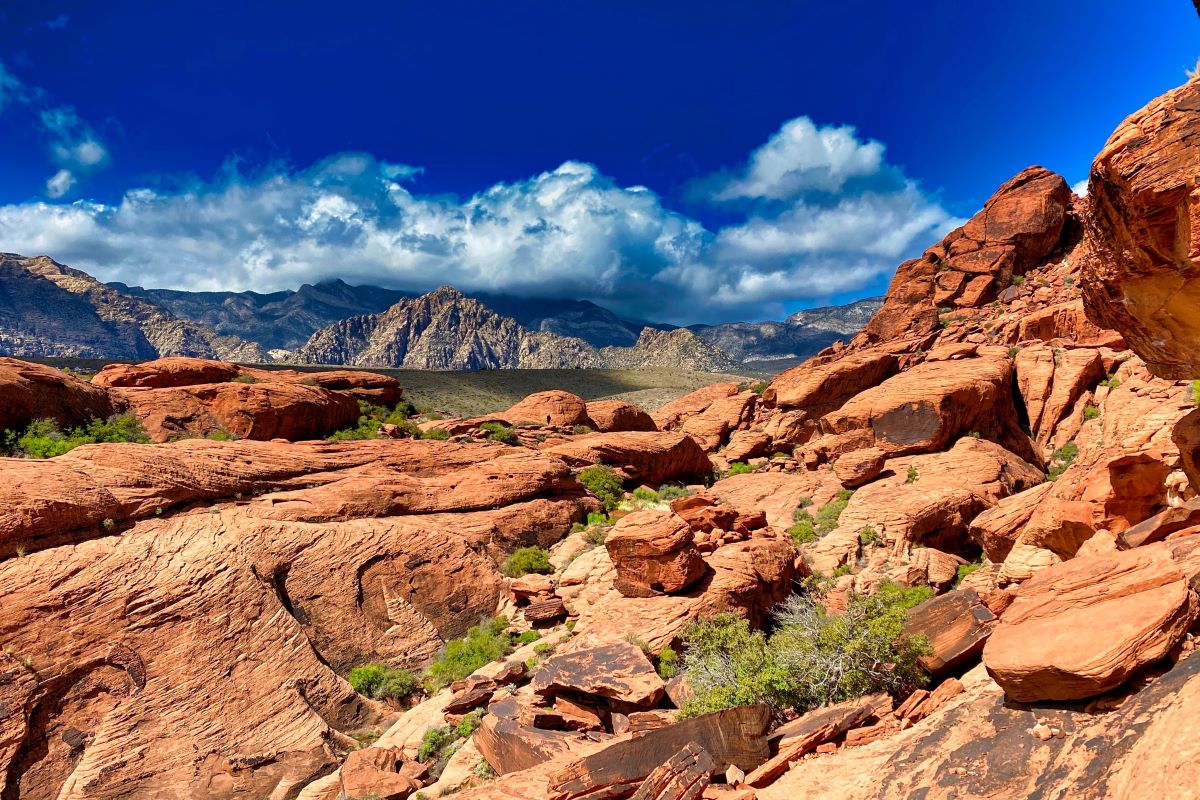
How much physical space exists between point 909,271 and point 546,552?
42.8 meters

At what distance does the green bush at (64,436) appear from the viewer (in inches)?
739

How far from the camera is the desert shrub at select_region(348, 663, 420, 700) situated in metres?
15.5

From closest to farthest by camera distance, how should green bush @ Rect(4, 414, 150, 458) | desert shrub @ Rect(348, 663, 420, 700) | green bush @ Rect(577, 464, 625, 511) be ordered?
desert shrub @ Rect(348, 663, 420, 700)
green bush @ Rect(4, 414, 150, 458)
green bush @ Rect(577, 464, 625, 511)

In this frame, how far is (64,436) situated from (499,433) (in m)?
18.0

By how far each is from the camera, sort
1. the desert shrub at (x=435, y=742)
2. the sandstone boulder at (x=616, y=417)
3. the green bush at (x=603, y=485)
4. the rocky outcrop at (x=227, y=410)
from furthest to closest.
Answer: the sandstone boulder at (x=616, y=417)
the green bush at (x=603, y=485)
the rocky outcrop at (x=227, y=410)
the desert shrub at (x=435, y=742)

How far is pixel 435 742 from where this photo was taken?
41.3 ft

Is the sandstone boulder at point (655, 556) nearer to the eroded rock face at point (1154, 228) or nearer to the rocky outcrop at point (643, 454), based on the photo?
the eroded rock face at point (1154, 228)

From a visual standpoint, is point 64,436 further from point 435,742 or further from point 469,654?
point 435,742

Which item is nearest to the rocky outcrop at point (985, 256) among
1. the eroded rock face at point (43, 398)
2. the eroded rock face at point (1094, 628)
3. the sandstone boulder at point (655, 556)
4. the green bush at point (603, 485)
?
the green bush at point (603, 485)

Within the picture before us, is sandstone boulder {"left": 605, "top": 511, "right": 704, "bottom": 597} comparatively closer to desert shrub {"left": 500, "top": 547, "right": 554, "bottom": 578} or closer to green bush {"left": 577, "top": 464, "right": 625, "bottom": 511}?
desert shrub {"left": 500, "top": 547, "right": 554, "bottom": 578}

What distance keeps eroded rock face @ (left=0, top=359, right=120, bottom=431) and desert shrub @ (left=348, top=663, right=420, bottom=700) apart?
15.5 meters

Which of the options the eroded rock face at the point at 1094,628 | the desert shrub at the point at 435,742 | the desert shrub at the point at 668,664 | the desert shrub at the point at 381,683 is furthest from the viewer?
the desert shrub at the point at 381,683

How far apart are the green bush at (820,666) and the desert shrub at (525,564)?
932 centimetres

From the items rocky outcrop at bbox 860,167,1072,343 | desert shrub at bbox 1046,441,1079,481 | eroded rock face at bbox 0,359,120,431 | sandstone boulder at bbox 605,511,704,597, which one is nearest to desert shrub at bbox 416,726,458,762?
sandstone boulder at bbox 605,511,704,597
